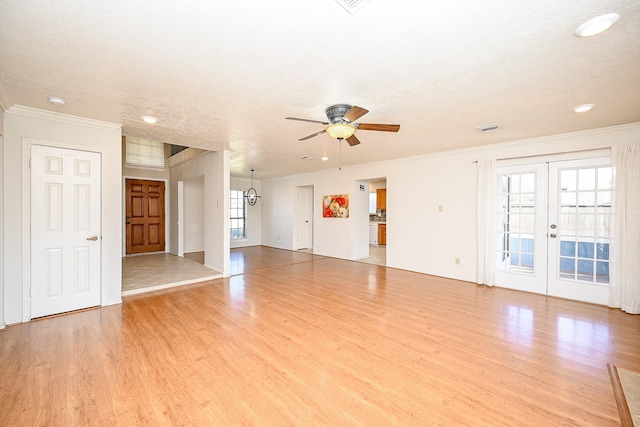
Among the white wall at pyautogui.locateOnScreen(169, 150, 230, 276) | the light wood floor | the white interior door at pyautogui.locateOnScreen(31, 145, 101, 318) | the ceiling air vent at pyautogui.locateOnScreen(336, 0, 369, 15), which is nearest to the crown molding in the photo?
the white interior door at pyautogui.locateOnScreen(31, 145, 101, 318)

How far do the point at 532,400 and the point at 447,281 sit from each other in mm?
3304

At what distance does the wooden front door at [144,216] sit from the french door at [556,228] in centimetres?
870

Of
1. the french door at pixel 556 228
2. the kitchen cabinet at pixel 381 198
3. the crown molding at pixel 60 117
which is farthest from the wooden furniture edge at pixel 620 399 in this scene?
the kitchen cabinet at pixel 381 198

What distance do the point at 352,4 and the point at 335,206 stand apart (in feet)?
20.2

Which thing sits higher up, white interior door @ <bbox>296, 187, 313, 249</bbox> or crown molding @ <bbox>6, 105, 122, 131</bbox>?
crown molding @ <bbox>6, 105, 122, 131</bbox>

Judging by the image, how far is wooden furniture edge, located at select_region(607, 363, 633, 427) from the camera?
68.9 inches

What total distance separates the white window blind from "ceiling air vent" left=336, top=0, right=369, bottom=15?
25.8ft

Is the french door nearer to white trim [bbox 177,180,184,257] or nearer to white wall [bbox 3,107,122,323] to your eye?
white wall [bbox 3,107,122,323]

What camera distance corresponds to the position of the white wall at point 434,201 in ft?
13.9

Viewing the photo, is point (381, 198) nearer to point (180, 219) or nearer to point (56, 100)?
point (180, 219)

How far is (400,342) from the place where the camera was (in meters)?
2.77

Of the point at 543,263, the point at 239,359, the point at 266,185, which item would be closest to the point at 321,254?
the point at 266,185

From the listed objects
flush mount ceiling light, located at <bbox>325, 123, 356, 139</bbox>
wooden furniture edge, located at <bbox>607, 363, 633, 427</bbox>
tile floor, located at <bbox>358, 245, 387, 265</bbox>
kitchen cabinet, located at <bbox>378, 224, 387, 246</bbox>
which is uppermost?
flush mount ceiling light, located at <bbox>325, 123, 356, 139</bbox>

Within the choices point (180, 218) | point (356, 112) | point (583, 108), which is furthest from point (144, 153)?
point (583, 108)
